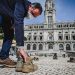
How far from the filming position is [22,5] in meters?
3.51

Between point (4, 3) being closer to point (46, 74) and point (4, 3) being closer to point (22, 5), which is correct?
point (22, 5)

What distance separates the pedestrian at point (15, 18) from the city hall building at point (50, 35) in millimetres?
62882

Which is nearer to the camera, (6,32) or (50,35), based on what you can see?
(6,32)

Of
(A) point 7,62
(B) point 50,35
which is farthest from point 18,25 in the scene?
(B) point 50,35

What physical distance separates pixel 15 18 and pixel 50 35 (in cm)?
6813

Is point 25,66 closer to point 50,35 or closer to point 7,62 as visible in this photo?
point 7,62

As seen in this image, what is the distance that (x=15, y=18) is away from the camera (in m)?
3.42

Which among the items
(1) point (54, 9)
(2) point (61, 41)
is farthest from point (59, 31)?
(1) point (54, 9)

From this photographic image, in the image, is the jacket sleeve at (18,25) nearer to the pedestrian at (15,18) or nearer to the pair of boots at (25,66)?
the pedestrian at (15,18)

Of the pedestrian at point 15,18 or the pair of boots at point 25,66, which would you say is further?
the pedestrian at point 15,18

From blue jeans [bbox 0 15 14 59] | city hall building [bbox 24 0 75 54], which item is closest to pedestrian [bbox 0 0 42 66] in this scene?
blue jeans [bbox 0 15 14 59]

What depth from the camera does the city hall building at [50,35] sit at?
68.9m

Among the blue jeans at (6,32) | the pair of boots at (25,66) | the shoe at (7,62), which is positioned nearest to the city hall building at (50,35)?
the blue jeans at (6,32)

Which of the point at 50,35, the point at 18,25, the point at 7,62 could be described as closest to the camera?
the point at 18,25
